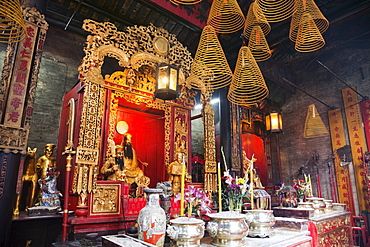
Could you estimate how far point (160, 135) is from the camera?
629 cm

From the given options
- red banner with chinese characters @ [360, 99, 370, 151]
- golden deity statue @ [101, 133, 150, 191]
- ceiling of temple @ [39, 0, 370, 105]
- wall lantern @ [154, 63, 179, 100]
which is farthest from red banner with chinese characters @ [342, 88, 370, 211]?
golden deity statue @ [101, 133, 150, 191]

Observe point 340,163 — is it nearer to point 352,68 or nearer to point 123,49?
point 352,68

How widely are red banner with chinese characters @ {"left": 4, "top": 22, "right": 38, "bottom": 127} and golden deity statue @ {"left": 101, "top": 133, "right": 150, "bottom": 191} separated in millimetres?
1788

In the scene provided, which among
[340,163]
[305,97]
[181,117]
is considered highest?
[305,97]

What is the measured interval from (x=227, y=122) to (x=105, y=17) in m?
4.25

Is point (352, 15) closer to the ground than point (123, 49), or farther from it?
farther from it

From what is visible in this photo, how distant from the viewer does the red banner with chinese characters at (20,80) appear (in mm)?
3531

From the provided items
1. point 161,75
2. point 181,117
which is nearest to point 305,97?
point 181,117

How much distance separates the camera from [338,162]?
8.32 metres

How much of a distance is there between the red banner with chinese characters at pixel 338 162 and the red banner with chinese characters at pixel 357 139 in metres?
0.22

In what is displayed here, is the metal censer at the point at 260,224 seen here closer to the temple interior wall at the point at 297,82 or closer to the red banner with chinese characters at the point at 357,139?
the temple interior wall at the point at 297,82

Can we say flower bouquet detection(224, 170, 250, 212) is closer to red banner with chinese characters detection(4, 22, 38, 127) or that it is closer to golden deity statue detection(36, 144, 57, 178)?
red banner with chinese characters detection(4, 22, 38, 127)

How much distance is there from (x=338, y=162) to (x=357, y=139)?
3.05 feet

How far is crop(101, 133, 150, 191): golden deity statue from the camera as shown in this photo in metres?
4.86
